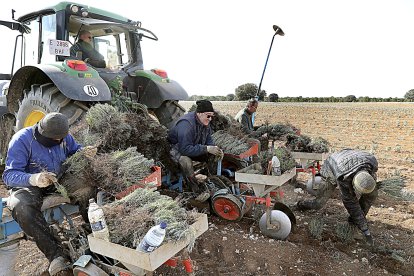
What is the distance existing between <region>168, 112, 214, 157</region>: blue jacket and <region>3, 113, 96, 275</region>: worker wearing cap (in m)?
1.51

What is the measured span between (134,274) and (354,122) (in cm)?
1644

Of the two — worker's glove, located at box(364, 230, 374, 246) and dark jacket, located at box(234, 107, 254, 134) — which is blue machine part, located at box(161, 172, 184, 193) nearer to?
dark jacket, located at box(234, 107, 254, 134)

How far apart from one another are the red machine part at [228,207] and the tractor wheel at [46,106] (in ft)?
6.11

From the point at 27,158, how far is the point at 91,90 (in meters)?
1.29

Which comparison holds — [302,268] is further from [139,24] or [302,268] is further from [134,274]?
[139,24]

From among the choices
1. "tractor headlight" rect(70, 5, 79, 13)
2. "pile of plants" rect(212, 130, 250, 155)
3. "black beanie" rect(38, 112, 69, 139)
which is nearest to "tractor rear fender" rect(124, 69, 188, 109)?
"pile of plants" rect(212, 130, 250, 155)

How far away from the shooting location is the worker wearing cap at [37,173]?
2.77 meters

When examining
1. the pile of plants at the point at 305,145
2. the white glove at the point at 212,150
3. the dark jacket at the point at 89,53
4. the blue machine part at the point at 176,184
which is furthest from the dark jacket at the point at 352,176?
the dark jacket at the point at 89,53

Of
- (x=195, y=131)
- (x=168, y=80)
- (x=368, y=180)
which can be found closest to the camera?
(x=368, y=180)

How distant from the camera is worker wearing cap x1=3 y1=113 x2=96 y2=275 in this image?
277 cm

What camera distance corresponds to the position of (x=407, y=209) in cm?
518

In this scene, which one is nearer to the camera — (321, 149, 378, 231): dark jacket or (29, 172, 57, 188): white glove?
(29, 172, 57, 188): white glove

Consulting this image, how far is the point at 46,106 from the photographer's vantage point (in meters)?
4.14

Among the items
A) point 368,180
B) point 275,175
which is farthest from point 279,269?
point 368,180
